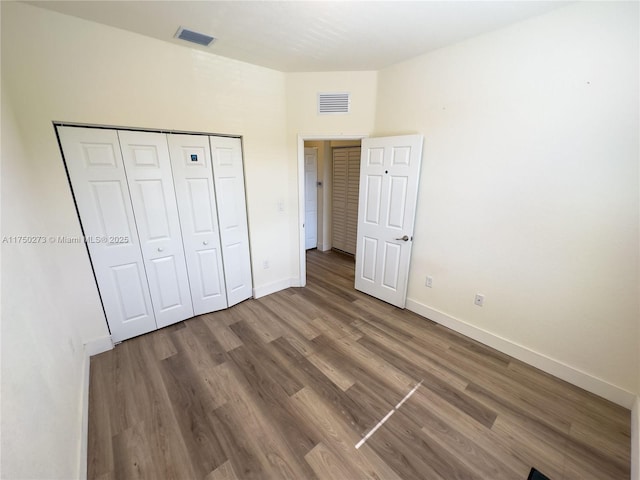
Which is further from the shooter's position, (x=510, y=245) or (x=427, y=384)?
(x=510, y=245)

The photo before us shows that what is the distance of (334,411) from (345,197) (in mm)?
3635

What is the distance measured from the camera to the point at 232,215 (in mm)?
2889

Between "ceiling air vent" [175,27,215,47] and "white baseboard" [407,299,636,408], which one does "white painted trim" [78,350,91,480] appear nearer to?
"ceiling air vent" [175,27,215,47]

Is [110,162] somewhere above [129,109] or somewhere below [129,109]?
below

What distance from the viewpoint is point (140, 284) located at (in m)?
2.46

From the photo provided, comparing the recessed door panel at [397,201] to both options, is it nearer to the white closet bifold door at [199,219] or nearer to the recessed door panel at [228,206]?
the recessed door panel at [228,206]

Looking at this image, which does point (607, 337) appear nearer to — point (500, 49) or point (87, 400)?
point (500, 49)

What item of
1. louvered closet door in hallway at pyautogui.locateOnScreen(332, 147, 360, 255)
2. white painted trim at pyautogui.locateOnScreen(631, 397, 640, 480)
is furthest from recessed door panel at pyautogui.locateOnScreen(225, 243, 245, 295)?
white painted trim at pyautogui.locateOnScreen(631, 397, 640, 480)

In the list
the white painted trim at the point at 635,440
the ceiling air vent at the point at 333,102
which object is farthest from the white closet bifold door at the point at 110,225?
the white painted trim at the point at 635,440

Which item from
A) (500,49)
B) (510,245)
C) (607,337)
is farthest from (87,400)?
(500,49)

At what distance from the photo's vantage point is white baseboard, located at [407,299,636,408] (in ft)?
6.09

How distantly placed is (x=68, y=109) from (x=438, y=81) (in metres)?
3.08

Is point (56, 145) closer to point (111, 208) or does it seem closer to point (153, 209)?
point (111, 208)

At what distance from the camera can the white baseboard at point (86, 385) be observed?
1.41 meters
